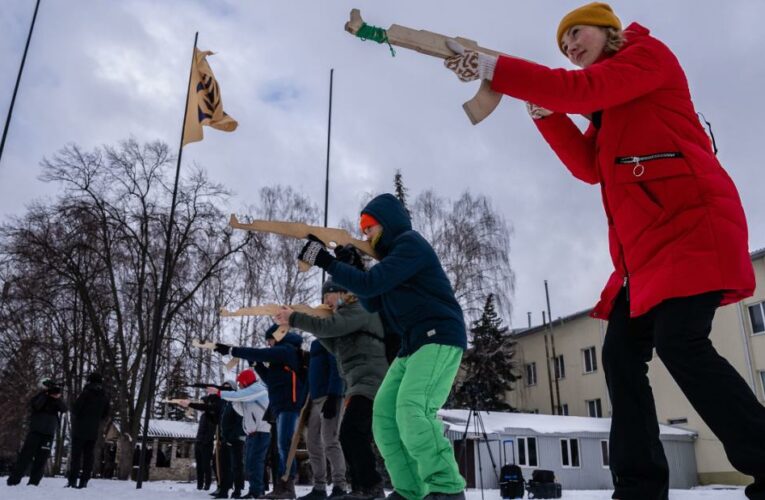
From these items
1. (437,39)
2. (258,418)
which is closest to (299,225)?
(437,39)

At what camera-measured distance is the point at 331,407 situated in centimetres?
619

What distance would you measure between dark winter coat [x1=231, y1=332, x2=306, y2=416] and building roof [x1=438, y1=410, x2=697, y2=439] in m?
20.4

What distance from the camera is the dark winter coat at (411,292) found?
3658mm

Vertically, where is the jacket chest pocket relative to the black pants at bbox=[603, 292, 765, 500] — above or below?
above

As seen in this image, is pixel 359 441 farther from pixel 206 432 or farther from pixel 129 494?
pixel 206 432

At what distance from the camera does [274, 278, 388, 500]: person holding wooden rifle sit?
505 cm

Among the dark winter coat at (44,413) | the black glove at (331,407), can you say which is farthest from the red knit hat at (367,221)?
the dark winter coat at (44,413)

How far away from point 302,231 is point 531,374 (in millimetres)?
38651

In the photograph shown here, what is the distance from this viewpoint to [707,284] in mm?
2115

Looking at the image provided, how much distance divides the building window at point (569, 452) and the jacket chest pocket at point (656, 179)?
2897 centimetres

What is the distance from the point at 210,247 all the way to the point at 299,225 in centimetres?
2222

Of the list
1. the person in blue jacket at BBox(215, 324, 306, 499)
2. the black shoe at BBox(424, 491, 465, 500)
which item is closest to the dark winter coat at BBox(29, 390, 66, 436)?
the person in blue jacket at BBox(215, 324, 306, 499)

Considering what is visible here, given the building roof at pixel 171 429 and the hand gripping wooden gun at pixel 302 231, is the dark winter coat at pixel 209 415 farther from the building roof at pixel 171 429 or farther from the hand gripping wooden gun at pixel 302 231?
the building roof at pixel 171 429

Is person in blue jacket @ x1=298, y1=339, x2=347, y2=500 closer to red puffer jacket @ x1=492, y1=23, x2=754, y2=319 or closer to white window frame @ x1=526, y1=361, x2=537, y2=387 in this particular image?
red puffer jacket @ x1=492, y1=23, x2=754, y2=319
